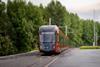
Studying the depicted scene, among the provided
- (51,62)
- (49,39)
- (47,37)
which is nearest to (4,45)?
(47,37)

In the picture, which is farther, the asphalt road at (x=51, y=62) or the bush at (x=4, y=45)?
the bush at (x=4, y=45)

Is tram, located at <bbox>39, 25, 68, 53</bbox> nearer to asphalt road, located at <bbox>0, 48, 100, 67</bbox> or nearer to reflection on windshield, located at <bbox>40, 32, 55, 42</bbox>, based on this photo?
reflection on windshield, located at <bbox>40, 32, 55, 42</bbox>

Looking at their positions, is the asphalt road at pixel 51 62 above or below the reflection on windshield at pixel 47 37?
below

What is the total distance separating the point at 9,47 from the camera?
53531 mm

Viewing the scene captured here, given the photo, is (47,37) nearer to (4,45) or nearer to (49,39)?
(49,39)

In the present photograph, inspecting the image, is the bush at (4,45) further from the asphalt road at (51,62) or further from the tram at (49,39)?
the asphalt road at (51,62)

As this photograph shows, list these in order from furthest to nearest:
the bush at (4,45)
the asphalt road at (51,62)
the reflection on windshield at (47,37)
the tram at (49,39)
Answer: the bush at (4,45)
the reflection on windshield at (47,37)
the tram at (49,39)
the asphalt road at (51,62)

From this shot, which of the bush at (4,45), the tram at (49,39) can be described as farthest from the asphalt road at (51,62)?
the bush at (4,45)

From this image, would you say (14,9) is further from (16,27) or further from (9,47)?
(9,47)

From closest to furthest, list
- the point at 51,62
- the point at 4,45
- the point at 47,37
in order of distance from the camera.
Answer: the point at 51,62
the point at 47,37
the point at 4,45

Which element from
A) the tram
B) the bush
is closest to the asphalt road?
the tram

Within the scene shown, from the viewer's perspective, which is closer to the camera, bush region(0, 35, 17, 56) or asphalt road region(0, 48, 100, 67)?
asphalt road region(0, 48, 100, 67)

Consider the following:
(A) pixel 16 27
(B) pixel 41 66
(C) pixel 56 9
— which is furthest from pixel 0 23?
(C) pixel 56 9

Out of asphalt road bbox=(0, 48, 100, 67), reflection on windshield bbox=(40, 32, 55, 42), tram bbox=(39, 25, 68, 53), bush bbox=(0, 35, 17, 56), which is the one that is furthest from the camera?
bush bbox=(0, 35, 17, 56)
